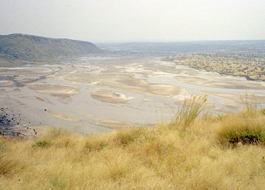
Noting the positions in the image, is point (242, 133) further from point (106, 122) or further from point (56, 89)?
point (56, 89)

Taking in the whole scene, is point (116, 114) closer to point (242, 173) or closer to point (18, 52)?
point (242, 173)

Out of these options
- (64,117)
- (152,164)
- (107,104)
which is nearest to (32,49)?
(107,104)

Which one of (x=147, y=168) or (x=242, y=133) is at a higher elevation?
(x=242, y=133)

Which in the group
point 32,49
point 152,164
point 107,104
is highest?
point 32,49

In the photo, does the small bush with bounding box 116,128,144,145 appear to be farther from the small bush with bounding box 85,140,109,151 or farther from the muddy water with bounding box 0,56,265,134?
the muddy water with bounding box 0,56,265,134

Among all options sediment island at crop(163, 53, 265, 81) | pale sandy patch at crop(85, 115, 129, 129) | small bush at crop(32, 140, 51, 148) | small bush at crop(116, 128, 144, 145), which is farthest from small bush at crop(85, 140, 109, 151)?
sediment island at crop(163, 53, 265, 81)

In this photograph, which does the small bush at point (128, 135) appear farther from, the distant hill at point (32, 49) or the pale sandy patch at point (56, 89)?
the distant hill at point (32, 49)

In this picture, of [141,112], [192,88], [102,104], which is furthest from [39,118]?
[192,88]
